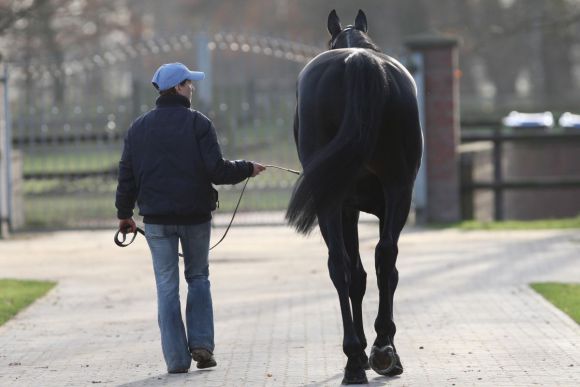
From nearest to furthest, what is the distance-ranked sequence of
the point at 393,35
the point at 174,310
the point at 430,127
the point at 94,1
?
the point at 174,310
the point at 430,127
the point at 94,1
the point at 393,35

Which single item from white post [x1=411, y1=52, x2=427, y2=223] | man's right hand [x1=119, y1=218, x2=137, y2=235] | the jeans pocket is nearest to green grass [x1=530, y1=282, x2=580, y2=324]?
the jeans pocket

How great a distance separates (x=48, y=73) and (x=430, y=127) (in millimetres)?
4854

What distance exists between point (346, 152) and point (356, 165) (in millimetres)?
84

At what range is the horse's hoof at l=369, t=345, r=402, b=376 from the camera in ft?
22.6

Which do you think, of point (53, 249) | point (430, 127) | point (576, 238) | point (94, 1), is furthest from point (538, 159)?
point (94, 1)

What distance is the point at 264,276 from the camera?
12000mm

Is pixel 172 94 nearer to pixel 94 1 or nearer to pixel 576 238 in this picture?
pixel 576 238

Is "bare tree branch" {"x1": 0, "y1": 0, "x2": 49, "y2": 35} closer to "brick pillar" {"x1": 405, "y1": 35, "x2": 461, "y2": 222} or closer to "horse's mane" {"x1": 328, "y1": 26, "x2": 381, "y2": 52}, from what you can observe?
"brick pillar" {"x1": 405, "y1": 35, "x2": 461, "y2": 222}

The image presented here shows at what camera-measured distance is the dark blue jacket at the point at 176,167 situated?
725 cm

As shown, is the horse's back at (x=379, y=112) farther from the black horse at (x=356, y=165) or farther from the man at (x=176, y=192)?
the man at (x=176, y=192)

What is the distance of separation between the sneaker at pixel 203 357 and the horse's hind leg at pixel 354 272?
Result: 0.81 metres

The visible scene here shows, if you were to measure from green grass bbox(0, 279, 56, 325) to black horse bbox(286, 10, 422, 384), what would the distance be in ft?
10.7

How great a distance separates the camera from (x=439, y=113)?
54.0 feet

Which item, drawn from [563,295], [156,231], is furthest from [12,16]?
[156,231]
